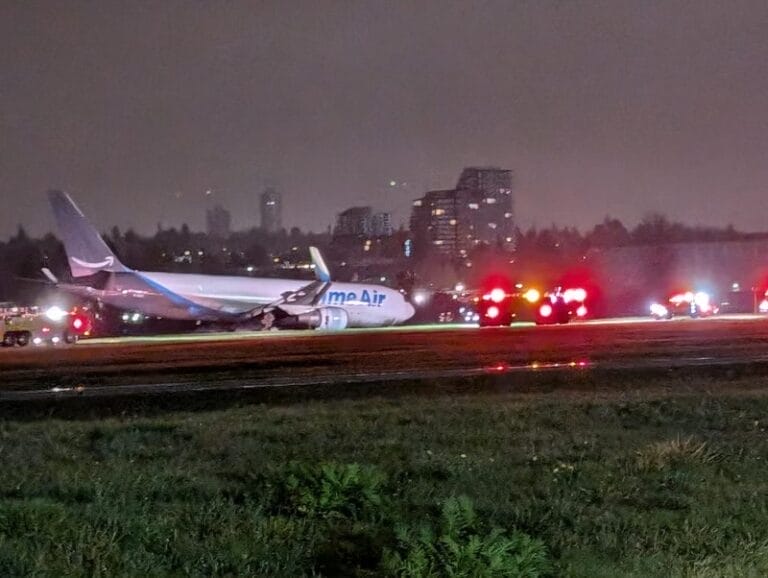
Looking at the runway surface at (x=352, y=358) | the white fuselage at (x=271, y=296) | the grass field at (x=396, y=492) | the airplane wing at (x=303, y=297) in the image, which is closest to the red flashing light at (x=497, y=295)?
the runway surface at (x=352, y=358)

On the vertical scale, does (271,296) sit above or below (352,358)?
above

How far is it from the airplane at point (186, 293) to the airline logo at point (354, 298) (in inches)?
2.4

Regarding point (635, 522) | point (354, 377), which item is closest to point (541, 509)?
point (635, 522)

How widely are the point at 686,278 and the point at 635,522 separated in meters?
115

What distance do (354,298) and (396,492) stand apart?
54.6m

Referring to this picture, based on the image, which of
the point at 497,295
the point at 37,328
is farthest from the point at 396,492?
the point at 37,328

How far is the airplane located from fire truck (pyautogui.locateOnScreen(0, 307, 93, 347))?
733 cm

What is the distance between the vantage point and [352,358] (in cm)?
3325

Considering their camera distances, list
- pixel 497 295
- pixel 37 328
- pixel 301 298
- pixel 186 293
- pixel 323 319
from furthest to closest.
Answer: pixel 301 298 → pixel 323 319 → pixel 186 293 → pixel 37 328 → pixel 497 295

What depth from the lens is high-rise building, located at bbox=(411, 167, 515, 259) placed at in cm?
17912

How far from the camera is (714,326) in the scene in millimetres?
51094

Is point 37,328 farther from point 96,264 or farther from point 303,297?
point 303,297

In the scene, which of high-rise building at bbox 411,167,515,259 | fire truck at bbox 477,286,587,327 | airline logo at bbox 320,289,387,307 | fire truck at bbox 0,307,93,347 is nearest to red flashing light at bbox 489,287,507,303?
fire truck at bbox 477,286,587,327

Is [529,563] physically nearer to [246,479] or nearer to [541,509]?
[541,509]
